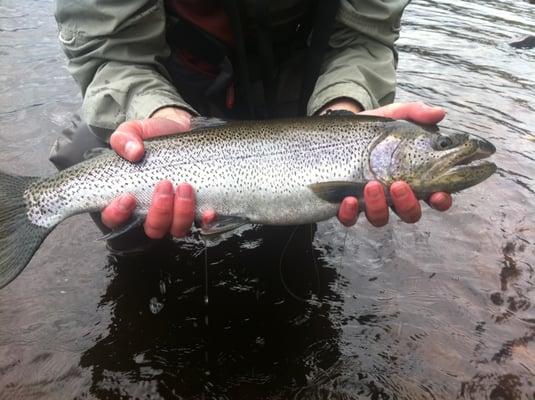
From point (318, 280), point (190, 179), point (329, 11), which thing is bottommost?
point (318, 280)

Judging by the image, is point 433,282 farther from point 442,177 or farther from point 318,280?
point 442,177

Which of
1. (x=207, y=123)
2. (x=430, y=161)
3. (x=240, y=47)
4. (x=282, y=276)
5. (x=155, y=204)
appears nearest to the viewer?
(x=155, y=204)

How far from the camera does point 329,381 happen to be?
2686mm

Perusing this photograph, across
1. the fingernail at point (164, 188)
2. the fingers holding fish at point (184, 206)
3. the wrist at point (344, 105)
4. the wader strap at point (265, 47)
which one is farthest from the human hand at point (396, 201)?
the wader strap at point (265, 47)

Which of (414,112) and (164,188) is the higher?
(414,112)

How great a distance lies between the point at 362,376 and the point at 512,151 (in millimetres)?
3418

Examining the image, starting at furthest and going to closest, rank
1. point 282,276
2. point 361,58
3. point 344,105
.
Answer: point 282,276, point 361,58, point 344,105

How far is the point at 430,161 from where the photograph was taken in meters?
2.54

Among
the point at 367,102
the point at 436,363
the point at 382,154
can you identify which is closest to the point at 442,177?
the point at 382,154

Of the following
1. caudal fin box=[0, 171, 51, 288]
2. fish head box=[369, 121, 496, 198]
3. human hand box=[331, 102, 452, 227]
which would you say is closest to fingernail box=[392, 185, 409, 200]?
human hand box=[331, 102, 452, 227]

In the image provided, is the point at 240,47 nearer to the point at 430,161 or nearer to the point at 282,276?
the point at 430,161

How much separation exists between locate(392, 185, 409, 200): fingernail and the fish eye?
30 cm

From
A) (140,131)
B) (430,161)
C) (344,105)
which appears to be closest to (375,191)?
(430,161)

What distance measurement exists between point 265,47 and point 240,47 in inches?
7.6
